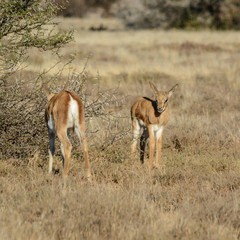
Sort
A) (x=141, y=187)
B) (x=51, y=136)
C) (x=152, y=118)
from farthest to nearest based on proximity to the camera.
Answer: (x=152, y=118) < (x=51, y=136) < (x=141, y=187)

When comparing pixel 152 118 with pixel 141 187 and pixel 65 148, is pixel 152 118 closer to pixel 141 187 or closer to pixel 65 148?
pixel 65 148

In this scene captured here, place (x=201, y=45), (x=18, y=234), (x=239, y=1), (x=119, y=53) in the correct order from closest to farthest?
1. (x=18, y=234)
2. (x=119, y=53)
3. (x=201, y=45)
4. (x=239, y=1)

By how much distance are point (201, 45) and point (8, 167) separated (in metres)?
21.5

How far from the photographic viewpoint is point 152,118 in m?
8.03

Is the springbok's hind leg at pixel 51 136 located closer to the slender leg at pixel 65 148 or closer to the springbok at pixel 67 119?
the springbok at pixel 67 119

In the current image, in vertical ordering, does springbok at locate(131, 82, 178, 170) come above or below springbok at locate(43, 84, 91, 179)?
below

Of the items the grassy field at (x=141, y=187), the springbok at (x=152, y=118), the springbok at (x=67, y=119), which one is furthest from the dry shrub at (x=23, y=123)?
the springbok at (x=67, y=119)

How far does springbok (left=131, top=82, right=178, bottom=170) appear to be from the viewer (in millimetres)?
7809

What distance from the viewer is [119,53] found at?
24547 millimetres

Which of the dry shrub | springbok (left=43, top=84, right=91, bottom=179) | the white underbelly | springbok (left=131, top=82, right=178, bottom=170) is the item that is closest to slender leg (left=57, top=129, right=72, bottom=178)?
springbok (left=43, top=84, right=91, bottom=179)

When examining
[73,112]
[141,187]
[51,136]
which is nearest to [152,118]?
[51,136]

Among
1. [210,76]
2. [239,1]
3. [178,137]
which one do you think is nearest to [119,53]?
[210,76]

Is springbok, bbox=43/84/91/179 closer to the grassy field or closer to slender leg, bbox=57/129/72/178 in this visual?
slender leg, bbox=57/129/72/178

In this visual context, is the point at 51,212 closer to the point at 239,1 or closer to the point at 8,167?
the point at 8,167
